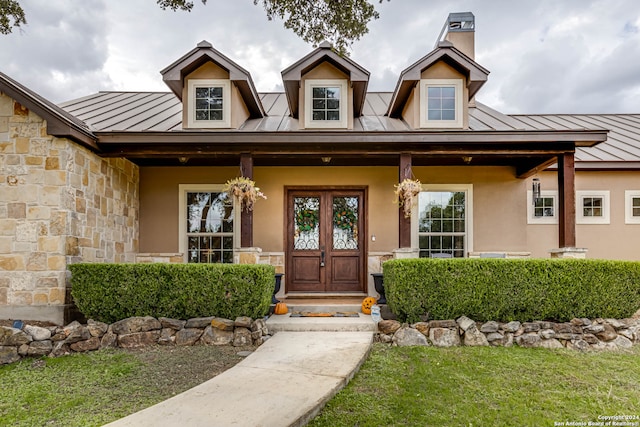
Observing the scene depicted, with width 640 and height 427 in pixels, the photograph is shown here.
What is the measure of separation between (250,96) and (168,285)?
4177 millimetres

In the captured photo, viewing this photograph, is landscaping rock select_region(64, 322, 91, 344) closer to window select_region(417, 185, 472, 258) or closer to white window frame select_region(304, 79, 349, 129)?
white window frame select_region(304, 79, 349, 129)

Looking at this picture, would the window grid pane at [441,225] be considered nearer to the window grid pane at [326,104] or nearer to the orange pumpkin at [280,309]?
the window grid pane at [326,104]

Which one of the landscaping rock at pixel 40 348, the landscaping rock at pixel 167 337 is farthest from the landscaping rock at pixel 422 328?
the landscaping rock at pixel 40 348

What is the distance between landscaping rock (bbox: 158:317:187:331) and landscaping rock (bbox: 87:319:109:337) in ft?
2.52

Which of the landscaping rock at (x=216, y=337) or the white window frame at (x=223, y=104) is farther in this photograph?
the white window frame at (x=223, y=104)

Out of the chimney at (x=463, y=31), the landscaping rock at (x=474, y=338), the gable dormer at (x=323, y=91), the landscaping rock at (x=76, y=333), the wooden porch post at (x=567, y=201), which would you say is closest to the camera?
the landscaping rock at (x=76, y=333)

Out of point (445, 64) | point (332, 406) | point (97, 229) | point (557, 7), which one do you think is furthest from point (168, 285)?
point (557, 7)

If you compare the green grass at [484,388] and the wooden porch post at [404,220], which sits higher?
the wooden porch post at [404,220]

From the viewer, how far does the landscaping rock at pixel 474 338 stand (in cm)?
535

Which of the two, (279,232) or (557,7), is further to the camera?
(279,232)

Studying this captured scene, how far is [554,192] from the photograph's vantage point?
8391 mm

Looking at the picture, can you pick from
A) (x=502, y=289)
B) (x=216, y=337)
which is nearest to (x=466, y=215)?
(x=502, y=289)

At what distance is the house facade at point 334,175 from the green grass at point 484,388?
6.62 feet

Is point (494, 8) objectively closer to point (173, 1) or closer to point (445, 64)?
point (445, 64)
